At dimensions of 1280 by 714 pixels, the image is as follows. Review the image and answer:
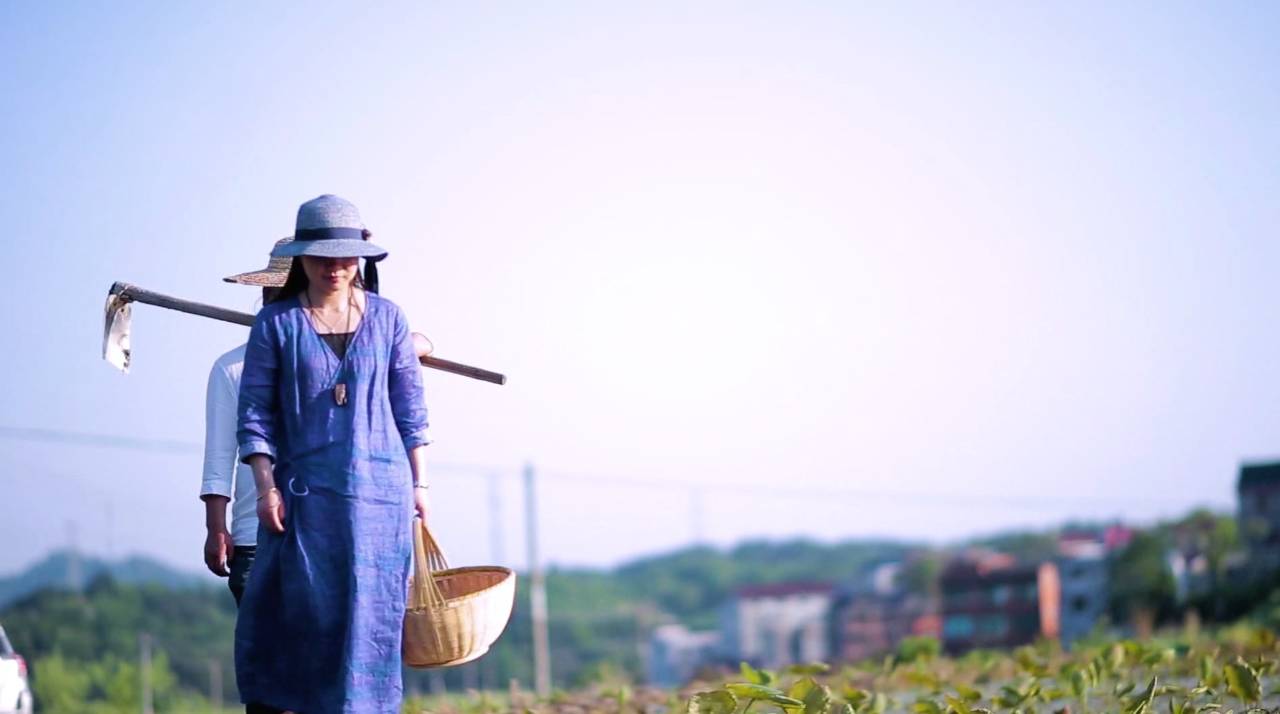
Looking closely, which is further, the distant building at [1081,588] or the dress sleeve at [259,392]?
the distant building at [1081,588]

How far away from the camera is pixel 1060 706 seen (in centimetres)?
696

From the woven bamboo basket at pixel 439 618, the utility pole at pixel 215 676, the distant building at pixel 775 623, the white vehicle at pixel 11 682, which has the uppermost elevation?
the woven bamboo basket at pixel 439 618

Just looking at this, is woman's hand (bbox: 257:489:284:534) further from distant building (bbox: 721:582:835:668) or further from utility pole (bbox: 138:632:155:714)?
distant building (bbox: 721:582:835:668)

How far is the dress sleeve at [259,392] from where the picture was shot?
4691mm

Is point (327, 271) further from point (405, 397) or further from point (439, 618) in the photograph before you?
point (439, 618)

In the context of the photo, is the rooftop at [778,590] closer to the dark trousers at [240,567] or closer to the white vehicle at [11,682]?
the white vehicle at [11,682]

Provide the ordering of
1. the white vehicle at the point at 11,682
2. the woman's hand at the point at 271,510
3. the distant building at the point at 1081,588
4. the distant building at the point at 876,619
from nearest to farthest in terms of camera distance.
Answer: the woman's hand at the point at 271,510, the white vehicle at the point at 11,682, the distant building at the point at 1081,588, the distant building at the point at 876,619

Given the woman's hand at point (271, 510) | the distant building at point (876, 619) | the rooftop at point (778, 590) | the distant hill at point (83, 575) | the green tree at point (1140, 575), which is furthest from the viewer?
the rooftop at point (778, 590)

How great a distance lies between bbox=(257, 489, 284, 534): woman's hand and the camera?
4.65 metres

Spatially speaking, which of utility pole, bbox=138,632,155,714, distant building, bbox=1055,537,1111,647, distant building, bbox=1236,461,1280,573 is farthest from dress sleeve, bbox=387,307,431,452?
distant building, bbox=1055,537,1111,647

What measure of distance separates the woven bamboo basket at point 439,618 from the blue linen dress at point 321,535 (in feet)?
0.47

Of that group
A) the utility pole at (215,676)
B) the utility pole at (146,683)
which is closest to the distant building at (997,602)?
the utility pole at (215,676)

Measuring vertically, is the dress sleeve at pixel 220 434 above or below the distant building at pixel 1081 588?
above

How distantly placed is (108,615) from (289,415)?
71379mm
